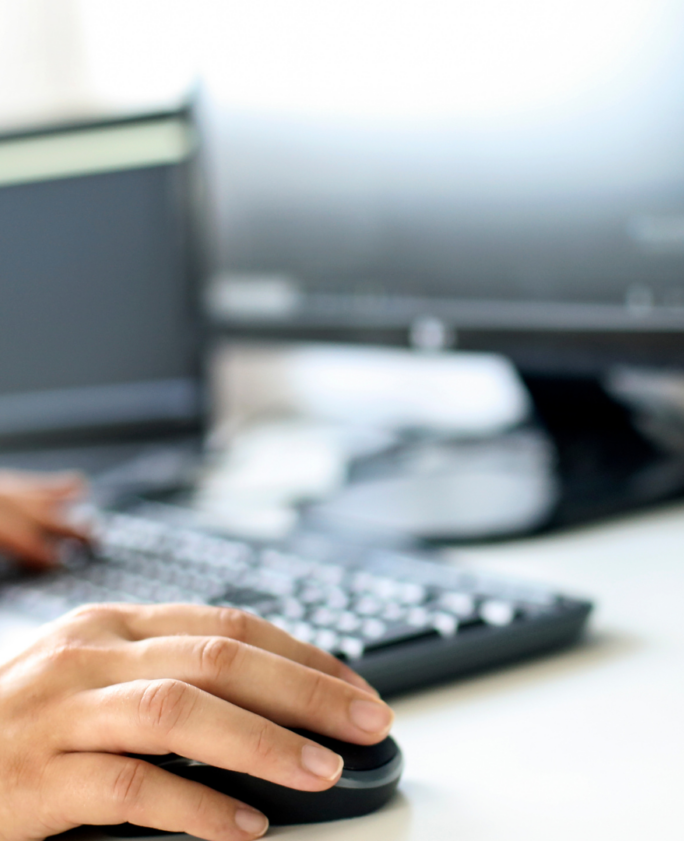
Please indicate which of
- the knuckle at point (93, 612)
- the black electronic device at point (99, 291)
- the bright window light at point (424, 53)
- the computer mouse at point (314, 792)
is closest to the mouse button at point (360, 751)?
the computer mouse at point (314, 792)

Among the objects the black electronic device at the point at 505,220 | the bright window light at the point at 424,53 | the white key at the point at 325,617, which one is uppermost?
the bright window light at the point at 424,53

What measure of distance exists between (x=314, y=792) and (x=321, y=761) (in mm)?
11

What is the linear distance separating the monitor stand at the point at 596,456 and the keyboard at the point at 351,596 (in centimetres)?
17

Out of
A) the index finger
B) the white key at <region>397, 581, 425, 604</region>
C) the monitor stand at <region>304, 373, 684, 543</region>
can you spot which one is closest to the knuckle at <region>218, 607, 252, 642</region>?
the index finger

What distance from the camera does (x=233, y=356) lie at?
1.34 metres

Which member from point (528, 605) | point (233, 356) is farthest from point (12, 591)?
point (233, 356)

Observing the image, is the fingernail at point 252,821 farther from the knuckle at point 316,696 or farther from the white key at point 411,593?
the white key at point 411,593

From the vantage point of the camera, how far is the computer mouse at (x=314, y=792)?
0.30m

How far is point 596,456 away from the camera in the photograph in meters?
0.75

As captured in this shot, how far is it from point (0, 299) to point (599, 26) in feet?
2.21

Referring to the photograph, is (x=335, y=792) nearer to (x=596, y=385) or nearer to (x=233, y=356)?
(x=596, y=385)

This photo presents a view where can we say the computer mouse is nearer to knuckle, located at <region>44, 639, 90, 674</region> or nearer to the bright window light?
knuckle, located at <region>44, 639, 90, 674</region>

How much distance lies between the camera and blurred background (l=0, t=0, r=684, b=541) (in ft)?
2.02

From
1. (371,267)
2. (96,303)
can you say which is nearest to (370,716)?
(371,267)
